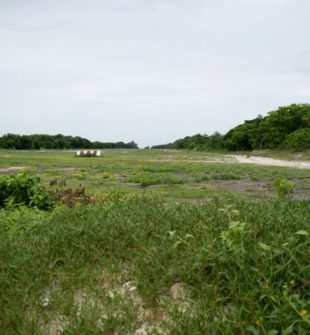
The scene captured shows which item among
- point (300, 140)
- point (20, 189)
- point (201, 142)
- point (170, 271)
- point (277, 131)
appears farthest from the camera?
point (201, 142)

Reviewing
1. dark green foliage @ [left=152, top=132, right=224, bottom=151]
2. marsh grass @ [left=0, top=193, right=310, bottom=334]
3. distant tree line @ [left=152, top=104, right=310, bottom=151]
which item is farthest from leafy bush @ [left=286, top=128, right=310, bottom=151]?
marsh grass @ [left=0, top=193, right=310, bottom=334]

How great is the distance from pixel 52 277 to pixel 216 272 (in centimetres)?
139

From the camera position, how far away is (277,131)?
5975cm

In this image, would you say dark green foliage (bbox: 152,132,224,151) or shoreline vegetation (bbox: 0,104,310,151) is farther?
dark green foliage (bbox: 152,132,224,151)

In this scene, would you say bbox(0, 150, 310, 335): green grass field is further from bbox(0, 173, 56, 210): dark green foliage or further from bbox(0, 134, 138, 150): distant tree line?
bbox(0, 134, 138, 150): distant tree line

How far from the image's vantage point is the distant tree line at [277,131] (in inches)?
2101

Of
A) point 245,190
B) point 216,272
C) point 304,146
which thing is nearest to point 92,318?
point 216,272

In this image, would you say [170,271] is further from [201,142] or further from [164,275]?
[201,142]

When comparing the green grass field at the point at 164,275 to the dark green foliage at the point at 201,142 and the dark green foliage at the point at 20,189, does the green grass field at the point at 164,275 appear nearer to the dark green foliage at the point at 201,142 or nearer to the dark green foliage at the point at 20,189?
the dark green foliage at the point at 20,189

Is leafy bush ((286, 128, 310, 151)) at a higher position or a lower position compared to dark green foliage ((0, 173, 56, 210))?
higher

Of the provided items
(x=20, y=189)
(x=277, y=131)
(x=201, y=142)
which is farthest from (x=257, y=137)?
(x=20, y=189)

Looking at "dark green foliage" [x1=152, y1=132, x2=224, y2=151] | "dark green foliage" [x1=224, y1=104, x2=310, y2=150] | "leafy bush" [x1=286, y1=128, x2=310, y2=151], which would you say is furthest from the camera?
"dark green foliage" [x1=152, y1=132, x2=224, y2=151]

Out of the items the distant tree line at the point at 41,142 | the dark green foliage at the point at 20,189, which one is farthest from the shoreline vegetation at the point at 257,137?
the dark green foliage at the point at 20,189

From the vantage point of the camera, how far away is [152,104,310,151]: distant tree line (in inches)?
2101
